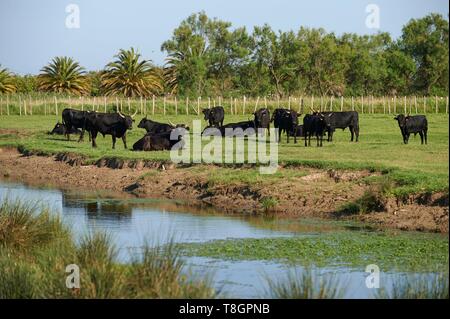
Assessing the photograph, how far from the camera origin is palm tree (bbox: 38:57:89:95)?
2625 inches

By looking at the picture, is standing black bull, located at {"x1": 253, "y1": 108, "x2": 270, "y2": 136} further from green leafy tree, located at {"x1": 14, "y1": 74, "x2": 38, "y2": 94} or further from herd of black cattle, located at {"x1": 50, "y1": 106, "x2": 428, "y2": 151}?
green leafy tree, located at {"x1": 14, "y1": 74, "x2": 38, "y2": 94}

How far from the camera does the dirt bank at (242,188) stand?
57.4ft

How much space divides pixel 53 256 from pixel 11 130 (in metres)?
27.2

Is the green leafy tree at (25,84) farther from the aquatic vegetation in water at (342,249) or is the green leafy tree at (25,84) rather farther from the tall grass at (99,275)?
the tall grass at (99,275)

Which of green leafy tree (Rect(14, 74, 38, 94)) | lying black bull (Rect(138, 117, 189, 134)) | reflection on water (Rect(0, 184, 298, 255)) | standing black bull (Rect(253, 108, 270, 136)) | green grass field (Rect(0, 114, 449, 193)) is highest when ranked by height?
green leafy tree (Rect(14, 74, 38, 94))

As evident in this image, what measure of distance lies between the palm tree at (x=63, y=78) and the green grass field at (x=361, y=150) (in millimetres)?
26129

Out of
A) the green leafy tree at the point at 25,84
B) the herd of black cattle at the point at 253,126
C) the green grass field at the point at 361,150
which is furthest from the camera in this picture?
the green leafy tree at the point at 25,84

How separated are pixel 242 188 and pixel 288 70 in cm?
4634

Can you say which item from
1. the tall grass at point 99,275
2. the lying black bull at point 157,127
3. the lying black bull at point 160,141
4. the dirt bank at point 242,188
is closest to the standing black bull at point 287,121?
the lying black bull at point 157,127

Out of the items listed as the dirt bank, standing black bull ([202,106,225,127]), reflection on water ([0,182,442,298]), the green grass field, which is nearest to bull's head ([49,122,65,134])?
the green grass field

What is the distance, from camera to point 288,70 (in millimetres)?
66750
